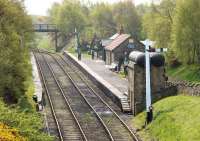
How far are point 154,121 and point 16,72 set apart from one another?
11725 mm

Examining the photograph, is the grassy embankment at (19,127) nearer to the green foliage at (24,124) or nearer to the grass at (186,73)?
the green foliage at (24,124)

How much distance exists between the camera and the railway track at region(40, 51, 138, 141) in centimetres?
3009

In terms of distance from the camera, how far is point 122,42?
74.3 m

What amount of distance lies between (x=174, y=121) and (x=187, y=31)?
107 feet

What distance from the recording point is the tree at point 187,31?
60.1m

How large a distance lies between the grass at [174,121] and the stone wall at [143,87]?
6.47ft

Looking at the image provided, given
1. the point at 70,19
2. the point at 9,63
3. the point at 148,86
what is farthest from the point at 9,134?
the point at 70,19

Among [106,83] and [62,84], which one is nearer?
[106,83]

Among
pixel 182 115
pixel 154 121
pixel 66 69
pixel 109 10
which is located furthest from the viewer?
pixel 109 10

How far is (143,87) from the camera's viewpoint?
36.2m

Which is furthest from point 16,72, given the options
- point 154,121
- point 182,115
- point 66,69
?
point 66,69

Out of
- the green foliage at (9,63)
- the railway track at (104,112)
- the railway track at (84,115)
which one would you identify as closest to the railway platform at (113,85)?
the railway track at (104,112)

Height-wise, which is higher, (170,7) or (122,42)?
(170,7)

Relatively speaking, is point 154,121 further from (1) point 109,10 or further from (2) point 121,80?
(1) point 109,10
